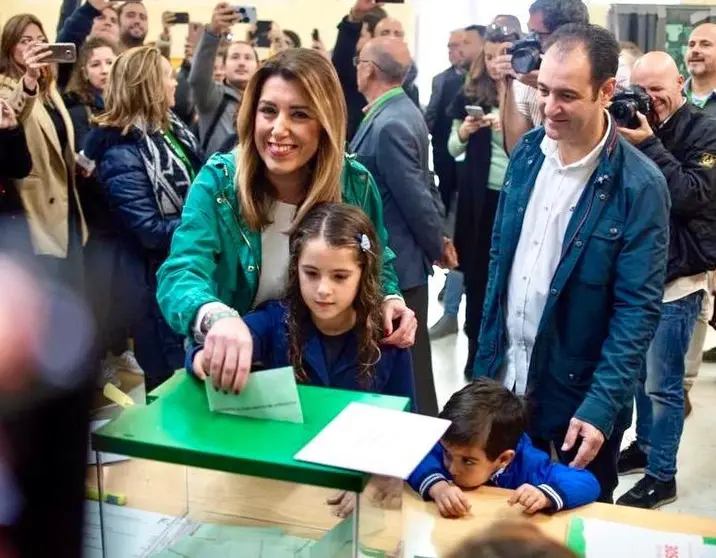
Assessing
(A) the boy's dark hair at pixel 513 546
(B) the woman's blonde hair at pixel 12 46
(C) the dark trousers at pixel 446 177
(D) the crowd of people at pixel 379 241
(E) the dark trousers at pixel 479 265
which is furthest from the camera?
(C) the dark trousers at pixel 446 177

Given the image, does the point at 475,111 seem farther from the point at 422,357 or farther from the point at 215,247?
the point at 215,247

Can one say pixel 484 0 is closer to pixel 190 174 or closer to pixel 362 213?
pixel 190 174

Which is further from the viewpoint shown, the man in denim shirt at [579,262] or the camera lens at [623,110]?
the camera lens at [623,110]

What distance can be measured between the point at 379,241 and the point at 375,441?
75 cm

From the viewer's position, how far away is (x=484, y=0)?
234 inches

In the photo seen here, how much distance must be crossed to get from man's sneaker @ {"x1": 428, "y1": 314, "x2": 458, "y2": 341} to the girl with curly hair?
327 centimetres

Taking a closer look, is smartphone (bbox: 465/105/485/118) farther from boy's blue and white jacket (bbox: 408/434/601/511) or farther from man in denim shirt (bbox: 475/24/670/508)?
boy's blue and white jacket (bbox: 408/434/601/511)

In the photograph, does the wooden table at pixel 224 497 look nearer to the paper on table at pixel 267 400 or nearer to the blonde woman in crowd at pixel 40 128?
the paper on table at pixel 267 400

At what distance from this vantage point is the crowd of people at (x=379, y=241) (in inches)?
51.0

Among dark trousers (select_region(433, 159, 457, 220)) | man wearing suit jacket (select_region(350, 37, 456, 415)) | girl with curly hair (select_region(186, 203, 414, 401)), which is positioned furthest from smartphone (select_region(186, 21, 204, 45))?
girl with curly hair (select_region(186, 203, 414, 401))

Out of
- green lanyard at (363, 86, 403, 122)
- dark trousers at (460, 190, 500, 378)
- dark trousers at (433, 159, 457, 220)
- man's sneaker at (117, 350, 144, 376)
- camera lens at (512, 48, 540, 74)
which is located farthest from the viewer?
dark trousers at (433, 159, 457, 220)

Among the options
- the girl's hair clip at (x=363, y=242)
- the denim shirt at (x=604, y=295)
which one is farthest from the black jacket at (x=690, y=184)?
the girl's hair clip at (x=363, y=242)

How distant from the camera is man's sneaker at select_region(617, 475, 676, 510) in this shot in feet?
9.85

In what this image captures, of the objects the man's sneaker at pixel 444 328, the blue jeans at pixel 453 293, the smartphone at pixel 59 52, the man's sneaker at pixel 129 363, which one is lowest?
the man's sneaker at pixel 444 328
